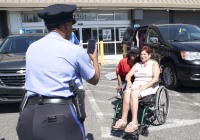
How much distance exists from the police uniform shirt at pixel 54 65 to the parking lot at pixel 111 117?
95.6 inches

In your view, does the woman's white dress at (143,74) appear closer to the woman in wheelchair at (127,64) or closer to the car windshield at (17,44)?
the woman in wheelchair at (127,64)

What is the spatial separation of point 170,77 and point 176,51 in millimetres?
681

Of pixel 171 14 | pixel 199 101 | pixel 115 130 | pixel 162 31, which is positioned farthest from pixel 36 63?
pixel 171 14

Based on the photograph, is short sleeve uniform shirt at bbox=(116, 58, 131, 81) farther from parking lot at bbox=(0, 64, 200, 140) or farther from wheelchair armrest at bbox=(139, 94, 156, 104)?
wheelchair armrest at bbox=(139, 94, 156, 104)

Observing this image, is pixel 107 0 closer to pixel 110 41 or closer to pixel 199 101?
pixel 110 41

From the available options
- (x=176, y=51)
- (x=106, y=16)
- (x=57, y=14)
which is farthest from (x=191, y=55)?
(x=106, y=16)

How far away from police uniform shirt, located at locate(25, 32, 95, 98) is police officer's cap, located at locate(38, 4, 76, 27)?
0.31ft

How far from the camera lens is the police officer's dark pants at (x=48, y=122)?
6.42 feet

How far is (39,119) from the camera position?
1.96 m

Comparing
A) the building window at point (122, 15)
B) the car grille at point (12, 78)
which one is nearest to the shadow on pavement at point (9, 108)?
the car grille at point (12, 78)

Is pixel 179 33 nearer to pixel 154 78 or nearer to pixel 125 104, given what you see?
pixel 154 78

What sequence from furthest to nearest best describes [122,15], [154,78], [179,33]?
[122,15], [179,33], [154,78]

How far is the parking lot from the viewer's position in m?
4.41

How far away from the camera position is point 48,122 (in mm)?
1961
